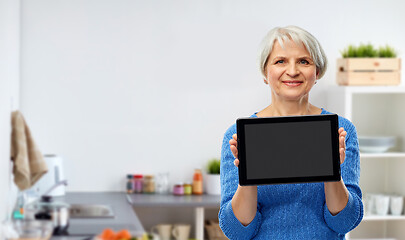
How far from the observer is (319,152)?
4.38 ft

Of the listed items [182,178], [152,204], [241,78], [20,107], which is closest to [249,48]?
[241,78]

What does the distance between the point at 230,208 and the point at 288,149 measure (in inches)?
8.4

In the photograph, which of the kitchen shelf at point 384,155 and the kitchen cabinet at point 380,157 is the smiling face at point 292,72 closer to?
the kitchen shelf at point 384,155

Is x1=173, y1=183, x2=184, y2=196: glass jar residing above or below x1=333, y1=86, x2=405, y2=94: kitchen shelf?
below

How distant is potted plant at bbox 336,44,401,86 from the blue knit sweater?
2685mm

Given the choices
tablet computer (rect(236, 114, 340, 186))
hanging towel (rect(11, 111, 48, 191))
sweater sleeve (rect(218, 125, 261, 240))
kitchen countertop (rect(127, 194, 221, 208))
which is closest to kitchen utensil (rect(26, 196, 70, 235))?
sweater sleeve (rect(218, 125, 261, 240))

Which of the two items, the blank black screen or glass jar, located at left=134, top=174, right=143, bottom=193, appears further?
glass jar, located at left=134, top=174, right=143, bottom=193

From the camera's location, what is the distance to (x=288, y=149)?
1342 mm

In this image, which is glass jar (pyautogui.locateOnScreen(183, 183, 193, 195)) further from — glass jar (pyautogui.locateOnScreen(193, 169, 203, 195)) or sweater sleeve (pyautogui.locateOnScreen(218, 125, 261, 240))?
sweater sleeve (pyautogui.locateOnScreen(218, 125, 261, 240))

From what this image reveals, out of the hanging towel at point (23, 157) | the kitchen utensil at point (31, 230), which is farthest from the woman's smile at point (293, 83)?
the hanging towel at point (23, 157)

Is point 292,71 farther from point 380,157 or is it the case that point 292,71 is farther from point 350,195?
point 380,157

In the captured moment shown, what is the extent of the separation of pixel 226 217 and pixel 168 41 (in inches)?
111

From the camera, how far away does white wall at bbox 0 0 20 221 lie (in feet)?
9.32

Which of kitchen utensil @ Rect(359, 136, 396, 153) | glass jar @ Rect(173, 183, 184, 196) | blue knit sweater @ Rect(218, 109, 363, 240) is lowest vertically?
glass jar @ Rect(173, 183, 184, 196)
